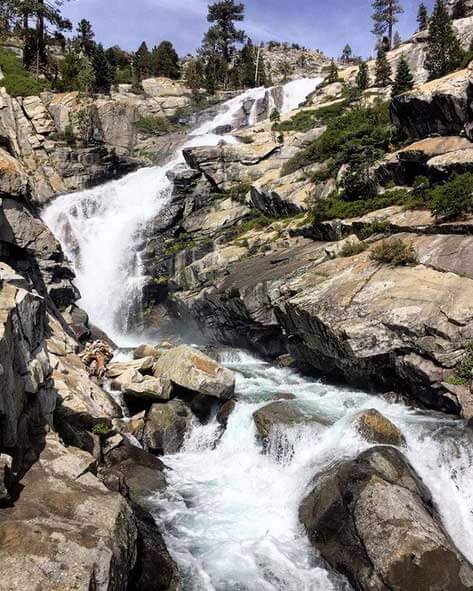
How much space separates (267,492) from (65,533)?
21.6 ft

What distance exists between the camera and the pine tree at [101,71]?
181 ft

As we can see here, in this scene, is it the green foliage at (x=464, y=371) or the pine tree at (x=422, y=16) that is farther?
the pine tree at (x=422, y=16)

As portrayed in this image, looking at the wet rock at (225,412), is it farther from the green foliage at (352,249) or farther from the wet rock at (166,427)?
the green foliage at (352,249)

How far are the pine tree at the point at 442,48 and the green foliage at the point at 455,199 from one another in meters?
22.1

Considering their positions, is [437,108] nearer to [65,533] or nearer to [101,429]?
[101,429]

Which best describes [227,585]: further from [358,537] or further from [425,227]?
[425,227]

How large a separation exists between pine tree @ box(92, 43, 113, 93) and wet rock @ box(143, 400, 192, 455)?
52.0 metres

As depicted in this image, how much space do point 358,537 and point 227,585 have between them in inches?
A: 120

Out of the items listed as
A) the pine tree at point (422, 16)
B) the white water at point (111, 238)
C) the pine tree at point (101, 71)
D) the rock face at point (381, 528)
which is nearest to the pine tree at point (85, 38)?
the pine tree at point (101, 71)

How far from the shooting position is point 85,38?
61.2m

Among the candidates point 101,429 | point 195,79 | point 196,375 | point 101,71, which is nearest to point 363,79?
point 195,79

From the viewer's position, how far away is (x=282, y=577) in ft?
32.4

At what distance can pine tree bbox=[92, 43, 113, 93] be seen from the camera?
55.2 metres

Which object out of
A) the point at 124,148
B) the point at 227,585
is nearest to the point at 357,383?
the point at 227,585
